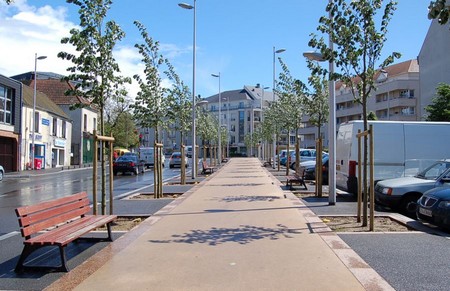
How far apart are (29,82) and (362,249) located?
52368 mm

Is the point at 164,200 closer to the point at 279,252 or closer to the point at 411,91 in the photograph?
the point at 279,252

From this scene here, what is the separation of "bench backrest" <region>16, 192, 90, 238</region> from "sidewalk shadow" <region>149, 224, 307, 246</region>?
4.34 feet

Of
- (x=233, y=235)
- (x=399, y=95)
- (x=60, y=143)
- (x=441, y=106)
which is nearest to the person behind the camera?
(x=233, y=235)

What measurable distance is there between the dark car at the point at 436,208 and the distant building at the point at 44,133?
33504mm

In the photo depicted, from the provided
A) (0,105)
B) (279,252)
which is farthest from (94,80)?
(0,105)

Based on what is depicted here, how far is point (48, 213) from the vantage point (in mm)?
6191

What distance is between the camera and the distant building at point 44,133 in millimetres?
39000

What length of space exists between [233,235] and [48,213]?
3101 mm

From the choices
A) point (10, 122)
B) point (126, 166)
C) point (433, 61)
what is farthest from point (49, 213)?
point (433, 61)

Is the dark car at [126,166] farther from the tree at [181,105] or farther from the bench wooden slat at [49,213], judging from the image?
the bench wooden slat at [49,213]

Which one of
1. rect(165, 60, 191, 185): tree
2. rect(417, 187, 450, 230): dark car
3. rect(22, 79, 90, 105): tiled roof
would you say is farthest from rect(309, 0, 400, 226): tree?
rect(22, 79, 90, 105): tiled roof

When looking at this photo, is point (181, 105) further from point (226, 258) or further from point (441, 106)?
point (441, 106)

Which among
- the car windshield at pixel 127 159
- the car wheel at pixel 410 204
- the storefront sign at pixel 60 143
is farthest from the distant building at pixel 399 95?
the car wheel at pixel 410 204

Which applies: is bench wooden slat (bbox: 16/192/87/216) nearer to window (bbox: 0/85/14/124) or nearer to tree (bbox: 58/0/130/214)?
tree (bbox: 58/0/130/214)
